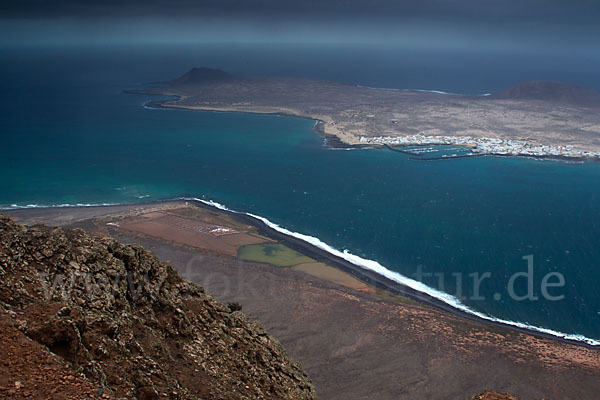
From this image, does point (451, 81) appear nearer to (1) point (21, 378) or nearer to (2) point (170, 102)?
(2) point (170, 102)

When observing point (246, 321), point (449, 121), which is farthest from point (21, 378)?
point (449, 121)

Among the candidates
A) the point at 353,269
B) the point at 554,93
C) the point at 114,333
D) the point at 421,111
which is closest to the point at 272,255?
the point at 353,269

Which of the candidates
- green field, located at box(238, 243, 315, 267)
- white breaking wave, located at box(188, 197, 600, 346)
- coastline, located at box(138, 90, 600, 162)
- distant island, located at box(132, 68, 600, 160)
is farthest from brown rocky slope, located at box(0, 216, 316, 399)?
distant island, located at box(132, 68, 600, 160)

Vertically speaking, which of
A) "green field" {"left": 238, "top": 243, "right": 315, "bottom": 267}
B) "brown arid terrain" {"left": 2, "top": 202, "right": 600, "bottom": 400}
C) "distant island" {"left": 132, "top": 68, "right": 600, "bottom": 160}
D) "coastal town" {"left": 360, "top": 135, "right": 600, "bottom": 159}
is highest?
"distant island" {"left": 132, "top": 68, "right": 600, "bottom": 160}

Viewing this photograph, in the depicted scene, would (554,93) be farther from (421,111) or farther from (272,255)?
(272,255)

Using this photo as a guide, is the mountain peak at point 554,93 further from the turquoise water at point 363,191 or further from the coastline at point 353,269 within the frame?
the coastline at point 353,269

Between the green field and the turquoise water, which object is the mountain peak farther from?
the green field
